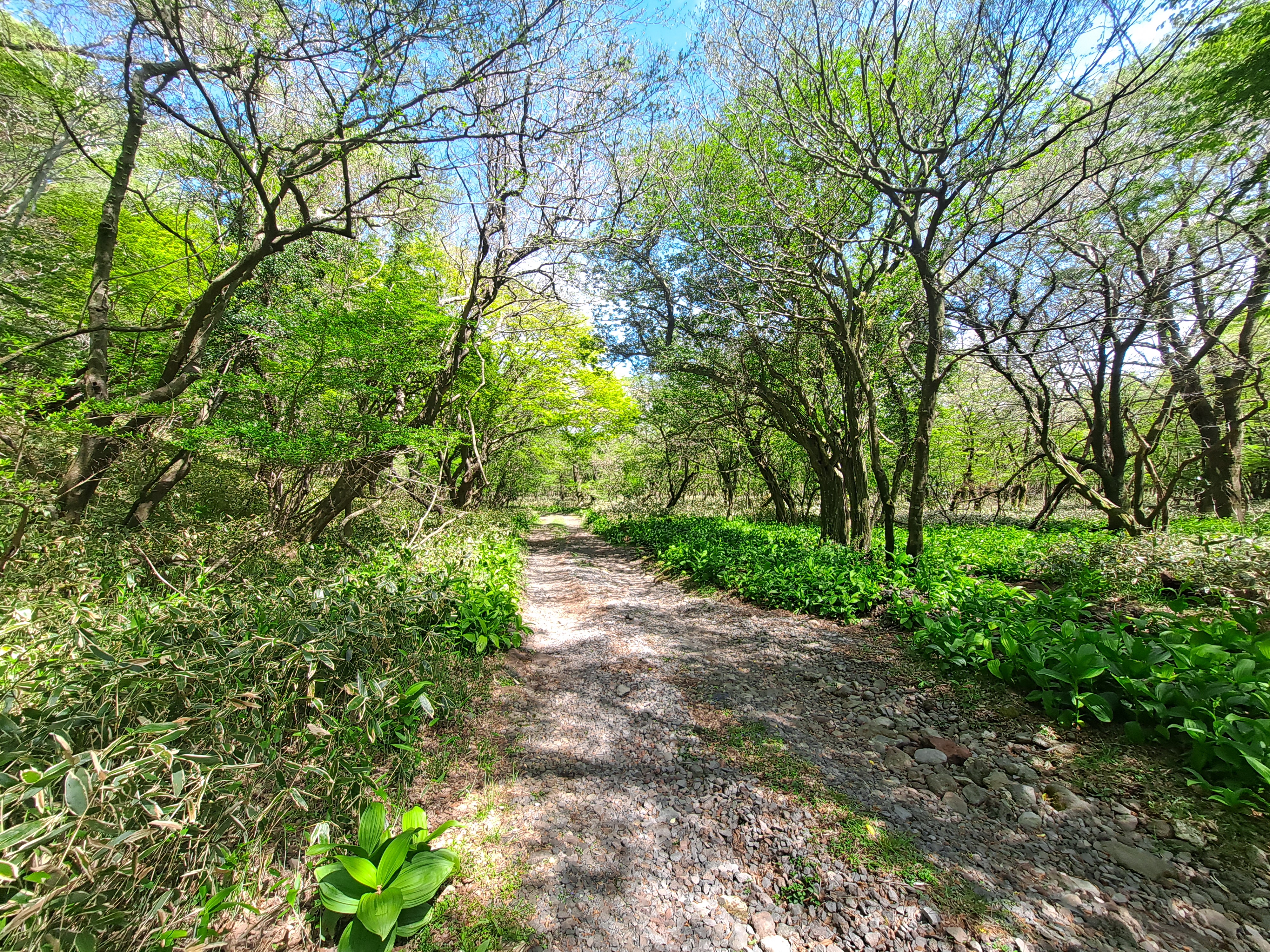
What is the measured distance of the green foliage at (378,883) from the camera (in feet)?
5.25

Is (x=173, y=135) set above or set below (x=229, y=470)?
above

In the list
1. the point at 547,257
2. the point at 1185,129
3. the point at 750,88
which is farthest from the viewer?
the point at 547,257

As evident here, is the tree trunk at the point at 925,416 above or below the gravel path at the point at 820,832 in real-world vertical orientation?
above

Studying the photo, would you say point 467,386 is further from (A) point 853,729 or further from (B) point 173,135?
(A) point 853,729

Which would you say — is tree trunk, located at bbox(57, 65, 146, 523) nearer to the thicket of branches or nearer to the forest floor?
the forest floor

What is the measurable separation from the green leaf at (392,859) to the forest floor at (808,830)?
305 mm

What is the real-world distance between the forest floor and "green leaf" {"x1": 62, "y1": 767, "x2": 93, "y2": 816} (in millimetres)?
1264

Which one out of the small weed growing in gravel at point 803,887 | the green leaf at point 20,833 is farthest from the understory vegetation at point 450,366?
the small weed growing in gravel at point 803,887

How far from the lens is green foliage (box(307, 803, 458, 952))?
1602 millimetres

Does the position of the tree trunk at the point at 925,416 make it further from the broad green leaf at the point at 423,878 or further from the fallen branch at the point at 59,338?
the fallen branch at the point at 59,338

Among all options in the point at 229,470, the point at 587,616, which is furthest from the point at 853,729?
the point at 229,470

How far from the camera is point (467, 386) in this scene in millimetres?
10797

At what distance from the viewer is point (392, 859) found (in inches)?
70.6

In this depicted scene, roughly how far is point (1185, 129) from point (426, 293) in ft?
34.4
